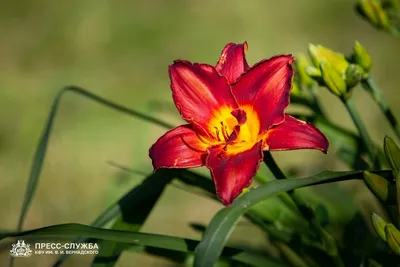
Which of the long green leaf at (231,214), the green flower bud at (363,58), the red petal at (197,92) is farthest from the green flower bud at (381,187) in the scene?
the green flower bud at (363,58)

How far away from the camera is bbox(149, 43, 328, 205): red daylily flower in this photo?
65cm

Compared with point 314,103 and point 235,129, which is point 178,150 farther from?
point 314,103

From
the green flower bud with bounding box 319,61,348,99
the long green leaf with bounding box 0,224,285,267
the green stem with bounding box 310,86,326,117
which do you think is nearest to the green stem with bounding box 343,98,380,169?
the green flower bud with bounding box 319,61,348,99

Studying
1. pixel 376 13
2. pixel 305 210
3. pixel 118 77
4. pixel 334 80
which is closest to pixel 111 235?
pixel 305 210

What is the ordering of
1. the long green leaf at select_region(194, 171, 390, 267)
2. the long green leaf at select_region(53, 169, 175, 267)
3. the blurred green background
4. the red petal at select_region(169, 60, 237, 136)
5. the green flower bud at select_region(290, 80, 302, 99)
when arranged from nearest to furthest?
the long green leaf at select_region(194, 171, 390, 267) < the red petal at select_region(169, 60, 237, 136) < the long green leaf at select_region(53, 169, 175, 267) < the green flower bud at select_region(290, 80, 302, 99) < the blurred green background

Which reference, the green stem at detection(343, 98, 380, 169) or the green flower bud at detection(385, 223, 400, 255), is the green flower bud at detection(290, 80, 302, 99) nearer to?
the green stem at detection(343, 98, 380, 169)

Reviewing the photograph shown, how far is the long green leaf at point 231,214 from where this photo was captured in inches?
23.1

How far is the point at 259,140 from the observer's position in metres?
0.68

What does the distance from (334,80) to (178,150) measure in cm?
23

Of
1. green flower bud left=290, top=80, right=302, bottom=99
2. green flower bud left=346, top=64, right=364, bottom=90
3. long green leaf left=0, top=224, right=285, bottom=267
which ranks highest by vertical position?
green flower bud left=346, top=64, right=364, bottom=90

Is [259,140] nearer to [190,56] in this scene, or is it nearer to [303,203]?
[303,203]

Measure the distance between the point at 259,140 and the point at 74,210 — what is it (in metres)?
0.94

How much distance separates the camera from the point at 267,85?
68 cm

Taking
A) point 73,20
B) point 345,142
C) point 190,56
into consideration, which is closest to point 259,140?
point 345,142
